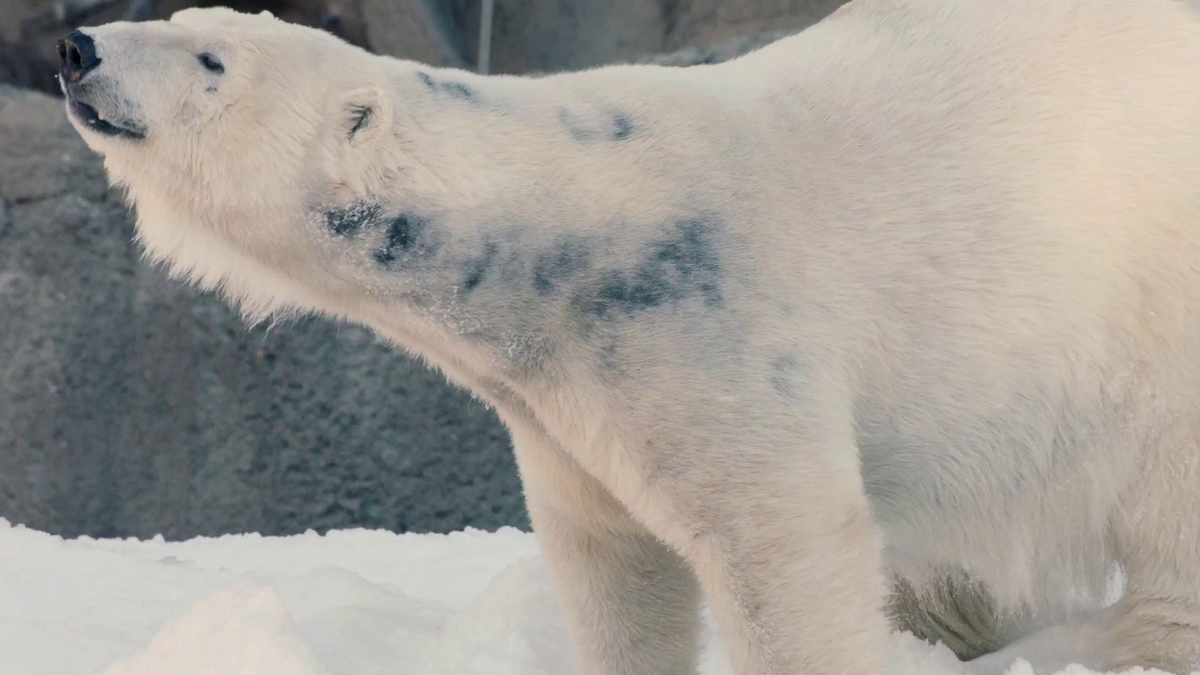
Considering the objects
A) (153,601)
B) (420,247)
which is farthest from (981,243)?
(153,601)

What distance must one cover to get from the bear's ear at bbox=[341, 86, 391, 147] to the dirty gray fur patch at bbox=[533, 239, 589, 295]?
0.26 m

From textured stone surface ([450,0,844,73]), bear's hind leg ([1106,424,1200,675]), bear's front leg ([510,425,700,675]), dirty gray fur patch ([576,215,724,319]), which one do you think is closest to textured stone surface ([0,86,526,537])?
textured stone surface ([450,0,844,73])

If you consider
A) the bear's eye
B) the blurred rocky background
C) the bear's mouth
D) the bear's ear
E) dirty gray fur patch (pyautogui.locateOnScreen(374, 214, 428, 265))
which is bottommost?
the blurred rocky background

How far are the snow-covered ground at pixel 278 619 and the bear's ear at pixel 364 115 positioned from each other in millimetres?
708

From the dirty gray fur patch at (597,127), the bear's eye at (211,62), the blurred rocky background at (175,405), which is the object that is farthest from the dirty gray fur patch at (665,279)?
the blurred rocky background at (175,405)

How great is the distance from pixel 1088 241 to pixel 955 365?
0.27m

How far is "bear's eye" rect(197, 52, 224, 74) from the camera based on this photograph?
1.69 m

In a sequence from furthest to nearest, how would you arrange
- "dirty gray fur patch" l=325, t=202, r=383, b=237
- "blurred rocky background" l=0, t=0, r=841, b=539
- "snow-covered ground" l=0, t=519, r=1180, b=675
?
"blurred rocky background" l=0, t=0, r=841, b=539
"snow-covered ground" l=0, t=519, r=1180, b=675
"dirty gray fur patch" l=325, t=202, r=383, b=237

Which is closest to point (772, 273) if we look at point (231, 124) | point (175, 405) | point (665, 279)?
point (665, 279)

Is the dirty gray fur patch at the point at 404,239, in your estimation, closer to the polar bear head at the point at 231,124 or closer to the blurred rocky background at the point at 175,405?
the polar bear head at the point at 231,124

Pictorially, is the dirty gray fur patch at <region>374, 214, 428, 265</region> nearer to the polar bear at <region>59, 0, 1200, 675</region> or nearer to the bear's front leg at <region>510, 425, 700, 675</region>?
the polar bear at <region>59, 0, 1200, 675</region>

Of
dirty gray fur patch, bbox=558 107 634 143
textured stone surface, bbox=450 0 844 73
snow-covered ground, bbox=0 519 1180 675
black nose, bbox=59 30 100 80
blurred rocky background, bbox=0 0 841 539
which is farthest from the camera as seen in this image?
textured stone surface, bbox=450 0 844 73

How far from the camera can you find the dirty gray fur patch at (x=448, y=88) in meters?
1.81

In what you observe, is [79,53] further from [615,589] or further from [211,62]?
[615,589]
